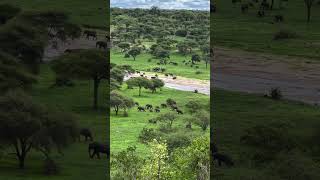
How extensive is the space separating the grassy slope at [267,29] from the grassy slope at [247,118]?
13.7 ft

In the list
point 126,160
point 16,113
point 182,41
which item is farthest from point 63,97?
point 182,41

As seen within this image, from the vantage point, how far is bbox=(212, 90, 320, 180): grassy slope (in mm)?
45094

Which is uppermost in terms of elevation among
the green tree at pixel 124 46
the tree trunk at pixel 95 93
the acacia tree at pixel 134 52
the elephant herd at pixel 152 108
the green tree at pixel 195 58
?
the tree trunk at pixel 95 93

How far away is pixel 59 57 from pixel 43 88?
13.3 feet

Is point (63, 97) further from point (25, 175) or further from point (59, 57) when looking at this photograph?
point (25, 175)

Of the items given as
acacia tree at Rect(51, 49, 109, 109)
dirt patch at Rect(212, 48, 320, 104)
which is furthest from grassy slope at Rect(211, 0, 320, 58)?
acacia tree at Rect(51, 49, 109, 109)

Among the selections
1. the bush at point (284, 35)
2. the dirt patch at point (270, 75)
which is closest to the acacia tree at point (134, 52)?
the dirt patch at point (270, 75)

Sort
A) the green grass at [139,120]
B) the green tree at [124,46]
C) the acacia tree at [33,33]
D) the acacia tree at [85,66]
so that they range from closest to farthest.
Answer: the acacia tree at [33,33] < the acacia tree at [85,66] < the green grass at [139,120] < the green tree at [124,46]

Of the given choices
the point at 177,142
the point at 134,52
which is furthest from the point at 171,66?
the point at 177,142

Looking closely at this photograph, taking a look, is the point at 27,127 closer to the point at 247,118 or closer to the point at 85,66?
the point at 85,66

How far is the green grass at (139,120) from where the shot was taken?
85438 mm

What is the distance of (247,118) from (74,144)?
44.9 feet

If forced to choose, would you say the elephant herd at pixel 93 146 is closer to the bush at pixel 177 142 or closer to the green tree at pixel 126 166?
the green tree at pixel 126 166

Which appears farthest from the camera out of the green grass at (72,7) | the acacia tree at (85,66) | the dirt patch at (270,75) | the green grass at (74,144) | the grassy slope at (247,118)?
the green grass at (72,7)
